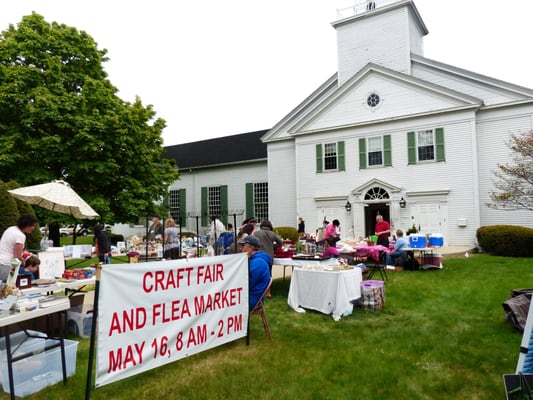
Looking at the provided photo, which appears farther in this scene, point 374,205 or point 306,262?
point 374,205

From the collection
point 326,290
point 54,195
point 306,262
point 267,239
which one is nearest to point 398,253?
point 306,262

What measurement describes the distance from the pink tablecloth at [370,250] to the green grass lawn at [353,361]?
13.6 feet

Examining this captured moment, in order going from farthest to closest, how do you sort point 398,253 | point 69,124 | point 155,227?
point 69,124 → point 398,253 → point 155,227

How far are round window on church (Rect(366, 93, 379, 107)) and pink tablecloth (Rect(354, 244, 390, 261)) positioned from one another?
33.5ft

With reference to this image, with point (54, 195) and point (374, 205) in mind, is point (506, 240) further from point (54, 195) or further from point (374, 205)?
point (54, 195)

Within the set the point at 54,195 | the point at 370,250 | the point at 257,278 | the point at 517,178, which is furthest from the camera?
the point at 517,178

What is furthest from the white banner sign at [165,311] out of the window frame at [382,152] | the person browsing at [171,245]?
the window frame at [382,152]

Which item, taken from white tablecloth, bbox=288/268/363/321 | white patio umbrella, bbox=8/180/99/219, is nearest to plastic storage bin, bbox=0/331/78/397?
white patio umbrella, bbox=8/180/99/219

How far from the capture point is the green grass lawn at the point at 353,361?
371 centimetres

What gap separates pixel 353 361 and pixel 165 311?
7.60 feet

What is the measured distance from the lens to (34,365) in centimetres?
386

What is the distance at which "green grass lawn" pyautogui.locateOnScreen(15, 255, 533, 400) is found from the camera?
3.71 m

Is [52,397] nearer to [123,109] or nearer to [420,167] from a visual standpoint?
[123,109]

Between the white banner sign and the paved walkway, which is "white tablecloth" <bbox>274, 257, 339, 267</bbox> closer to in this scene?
the white banner sign
